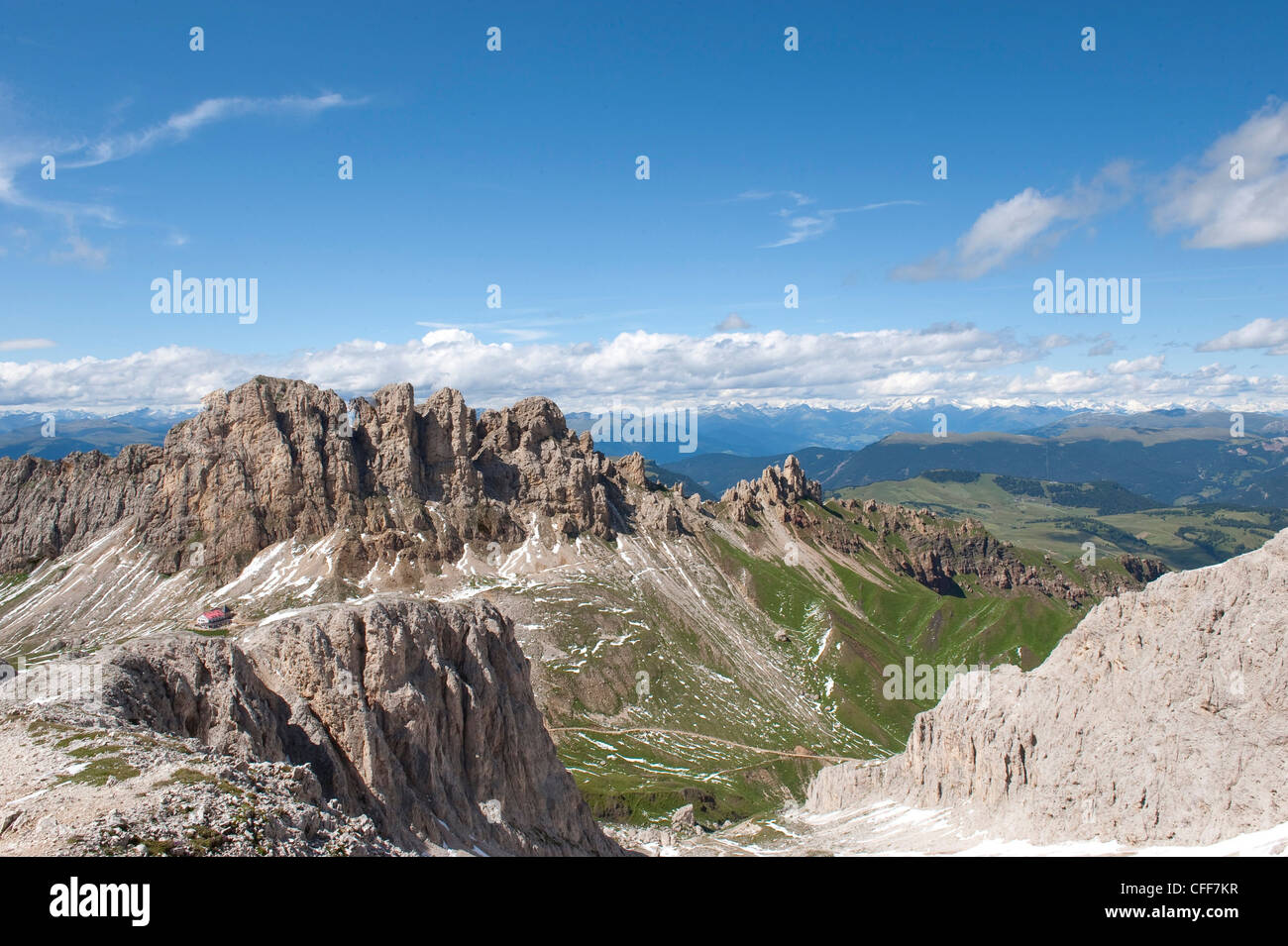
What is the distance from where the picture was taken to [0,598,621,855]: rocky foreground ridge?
93.6 feet

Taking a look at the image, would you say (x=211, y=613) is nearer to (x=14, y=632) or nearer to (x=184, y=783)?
(x=14, y=632)

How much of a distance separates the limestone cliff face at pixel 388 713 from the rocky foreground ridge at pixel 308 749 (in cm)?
10

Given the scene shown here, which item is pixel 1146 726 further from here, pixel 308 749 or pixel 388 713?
pixel 308 749

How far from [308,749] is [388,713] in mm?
6904

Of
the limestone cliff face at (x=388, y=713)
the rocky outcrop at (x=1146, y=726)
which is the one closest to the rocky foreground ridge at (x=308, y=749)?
the limestone cliff face at (x=388, y=713)

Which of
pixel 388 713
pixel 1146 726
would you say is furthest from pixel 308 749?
pixel 1146 726

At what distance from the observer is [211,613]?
188000mm

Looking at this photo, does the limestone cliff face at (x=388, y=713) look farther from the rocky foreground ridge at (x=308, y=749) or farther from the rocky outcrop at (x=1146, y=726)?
Result: the rocky outcrop at (x=1146, y=726)

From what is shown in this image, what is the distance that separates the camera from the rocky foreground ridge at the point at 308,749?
93.6 feet

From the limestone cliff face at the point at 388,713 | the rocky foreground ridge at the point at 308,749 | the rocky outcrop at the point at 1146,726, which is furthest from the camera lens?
the rocky outcrop at the point at 1146,726

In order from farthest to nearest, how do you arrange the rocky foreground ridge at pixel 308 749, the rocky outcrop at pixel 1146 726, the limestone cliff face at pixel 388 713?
1. the rocky outcrop at pixel 1146 726
2. the limestone cliff face at pixel 388 713
3. the rocky foreground ridge at pixel 308 749

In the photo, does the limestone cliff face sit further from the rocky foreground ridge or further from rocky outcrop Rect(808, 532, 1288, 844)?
rocky outcrop Rect(808, 532, 1288, 844)
